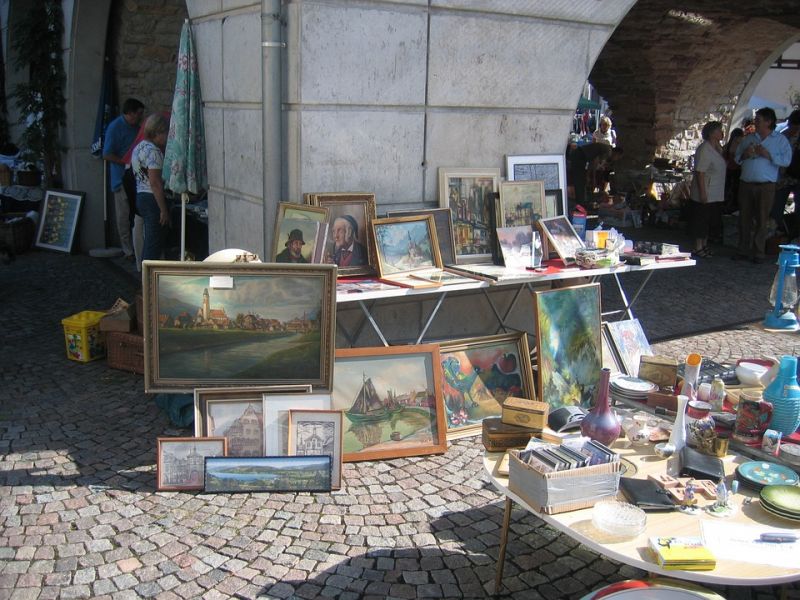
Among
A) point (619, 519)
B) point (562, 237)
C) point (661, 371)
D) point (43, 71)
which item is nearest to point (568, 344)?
point (562, 237)

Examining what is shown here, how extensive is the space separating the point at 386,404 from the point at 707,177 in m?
6.63

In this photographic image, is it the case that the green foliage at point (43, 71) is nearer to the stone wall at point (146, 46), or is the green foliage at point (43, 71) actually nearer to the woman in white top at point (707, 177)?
the stone wall at point (146, 46)

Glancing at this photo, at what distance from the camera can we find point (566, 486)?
2672 mm

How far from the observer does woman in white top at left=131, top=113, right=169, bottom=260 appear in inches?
241

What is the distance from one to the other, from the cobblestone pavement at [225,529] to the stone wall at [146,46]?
16.0 feet

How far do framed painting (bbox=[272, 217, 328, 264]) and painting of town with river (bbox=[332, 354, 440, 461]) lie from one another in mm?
643

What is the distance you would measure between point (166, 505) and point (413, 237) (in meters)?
2.11

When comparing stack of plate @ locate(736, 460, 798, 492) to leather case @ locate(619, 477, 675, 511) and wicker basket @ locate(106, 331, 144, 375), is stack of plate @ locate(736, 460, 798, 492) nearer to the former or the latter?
leather case @ locate(619, 477, 675, 511)

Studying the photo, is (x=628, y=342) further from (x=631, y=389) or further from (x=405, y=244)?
(x=405, y=244)

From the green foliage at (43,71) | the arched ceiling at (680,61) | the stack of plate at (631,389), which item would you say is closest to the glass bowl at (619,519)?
the stack of plate at (631,389)

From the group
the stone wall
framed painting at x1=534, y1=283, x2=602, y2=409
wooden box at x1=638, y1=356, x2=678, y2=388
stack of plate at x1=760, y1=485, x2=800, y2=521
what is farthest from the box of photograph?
the stone wall

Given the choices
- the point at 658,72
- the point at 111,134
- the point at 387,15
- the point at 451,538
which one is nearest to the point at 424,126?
the point at 387,15

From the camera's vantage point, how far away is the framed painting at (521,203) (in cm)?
518

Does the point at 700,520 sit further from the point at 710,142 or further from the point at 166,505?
the point at 710,142
